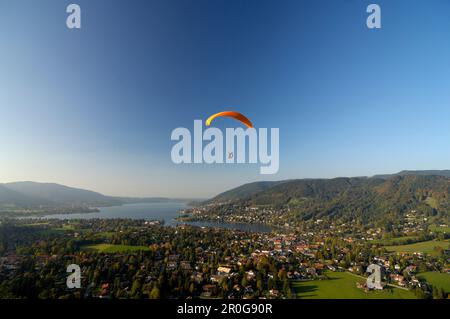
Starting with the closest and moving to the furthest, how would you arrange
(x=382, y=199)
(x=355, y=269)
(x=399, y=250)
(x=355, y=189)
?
(x=355, y=269), (x=399, y=250), (x=382, y=199), (x=355, y=189)

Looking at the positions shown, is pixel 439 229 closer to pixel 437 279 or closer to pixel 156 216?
pixel 437 279

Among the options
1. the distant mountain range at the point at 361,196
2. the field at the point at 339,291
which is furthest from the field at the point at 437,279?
the distant mountain range at the point at 361,196

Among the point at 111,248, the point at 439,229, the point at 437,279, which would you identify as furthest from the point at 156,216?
the point at 439,229

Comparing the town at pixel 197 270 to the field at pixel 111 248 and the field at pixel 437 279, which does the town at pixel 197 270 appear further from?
the field at pixel 437 279
